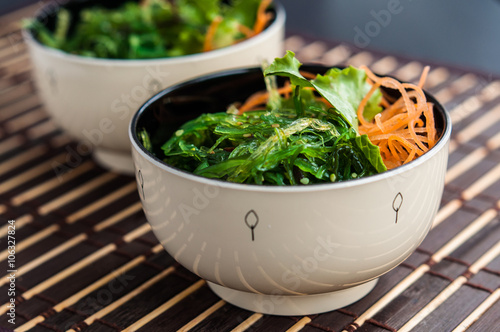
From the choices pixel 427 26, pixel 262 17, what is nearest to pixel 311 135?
pixel 262 17

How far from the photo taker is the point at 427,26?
2.69m

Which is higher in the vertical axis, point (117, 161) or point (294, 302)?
point (294, 302)

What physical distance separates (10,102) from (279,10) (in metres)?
0.66

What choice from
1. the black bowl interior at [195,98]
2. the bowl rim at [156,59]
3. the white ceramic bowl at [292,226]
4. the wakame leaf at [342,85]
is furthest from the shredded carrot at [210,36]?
the white ceramic bowl at [292,226]

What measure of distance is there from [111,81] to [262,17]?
13.7 inches

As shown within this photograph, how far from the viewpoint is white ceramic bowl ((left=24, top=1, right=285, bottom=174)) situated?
1.20 meters

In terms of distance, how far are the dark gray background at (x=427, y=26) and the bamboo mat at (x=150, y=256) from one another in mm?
1126

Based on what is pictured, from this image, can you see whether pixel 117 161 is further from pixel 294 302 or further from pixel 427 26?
pixel 427 26

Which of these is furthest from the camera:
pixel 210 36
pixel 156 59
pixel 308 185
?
pixel 210 36

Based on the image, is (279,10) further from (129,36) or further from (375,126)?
(375,126)

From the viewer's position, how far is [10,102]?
1.57 metres

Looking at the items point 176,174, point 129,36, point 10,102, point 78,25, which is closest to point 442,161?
point 176,174

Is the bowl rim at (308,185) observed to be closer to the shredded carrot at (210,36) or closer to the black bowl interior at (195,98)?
the black bowl interior at (195,98)

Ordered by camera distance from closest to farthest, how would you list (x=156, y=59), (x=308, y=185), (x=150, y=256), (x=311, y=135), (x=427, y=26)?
(x=308, y=185)
(x=311, y=135)
(x=150, y=256)
(x=156, y=59)
(x=427, y=26)
